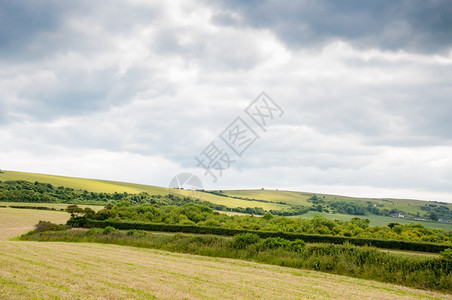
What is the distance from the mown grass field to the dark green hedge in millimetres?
18827

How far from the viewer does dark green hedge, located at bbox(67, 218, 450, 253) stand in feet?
121

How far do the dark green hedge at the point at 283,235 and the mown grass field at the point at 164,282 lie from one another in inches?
741

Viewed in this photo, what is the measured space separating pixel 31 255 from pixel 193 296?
12.2 meters

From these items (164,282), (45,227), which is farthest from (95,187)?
(164,282)

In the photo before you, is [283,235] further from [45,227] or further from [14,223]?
[14,223]

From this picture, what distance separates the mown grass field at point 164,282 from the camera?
12.2 metres

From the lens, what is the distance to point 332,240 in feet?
127

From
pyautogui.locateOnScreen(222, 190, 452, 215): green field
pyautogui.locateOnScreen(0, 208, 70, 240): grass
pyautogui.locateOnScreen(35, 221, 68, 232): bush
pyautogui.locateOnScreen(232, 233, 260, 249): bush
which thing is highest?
pyautogui.locateOnScreen(232, 233, 260, 249): bush

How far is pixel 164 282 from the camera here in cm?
1473

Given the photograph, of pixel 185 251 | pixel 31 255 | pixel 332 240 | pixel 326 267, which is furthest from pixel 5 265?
pixel 332 240

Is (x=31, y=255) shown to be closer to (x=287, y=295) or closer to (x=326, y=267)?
(x=287, y=295)

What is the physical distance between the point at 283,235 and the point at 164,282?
27921 mm

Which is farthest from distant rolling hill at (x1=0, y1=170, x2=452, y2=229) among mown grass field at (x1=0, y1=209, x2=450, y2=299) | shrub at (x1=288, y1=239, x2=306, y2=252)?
mown grass field at (x1=0, y1=209, x2=450, y2=299)

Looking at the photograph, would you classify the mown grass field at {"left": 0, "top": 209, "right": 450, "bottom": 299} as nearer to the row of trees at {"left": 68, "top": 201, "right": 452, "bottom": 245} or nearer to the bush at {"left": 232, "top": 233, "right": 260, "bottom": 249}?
the bush at {"left": 232, "top": 233, "right": 260, "bottom": 249}
